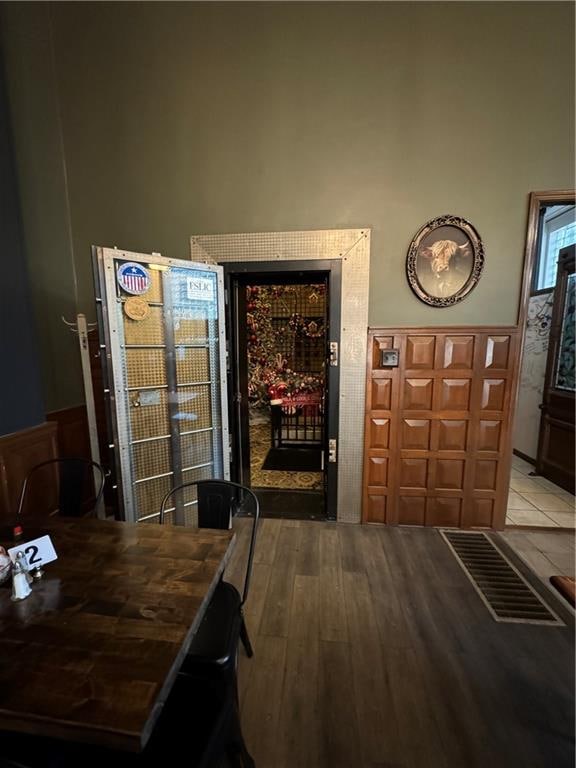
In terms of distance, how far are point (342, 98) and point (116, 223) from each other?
6.47ft

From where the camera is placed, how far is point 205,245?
2488mm

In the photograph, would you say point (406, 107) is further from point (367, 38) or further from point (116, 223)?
point (116, 223)

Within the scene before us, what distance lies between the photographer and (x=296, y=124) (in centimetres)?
232

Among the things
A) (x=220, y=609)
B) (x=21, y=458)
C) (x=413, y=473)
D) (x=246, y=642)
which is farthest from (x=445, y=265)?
(x=21, y=458)

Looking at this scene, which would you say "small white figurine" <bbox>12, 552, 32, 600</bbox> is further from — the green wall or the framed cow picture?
the framed cow picture

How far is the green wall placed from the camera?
2156 millimetres

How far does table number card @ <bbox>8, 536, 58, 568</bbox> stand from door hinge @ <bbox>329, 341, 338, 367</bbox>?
197 centimetres

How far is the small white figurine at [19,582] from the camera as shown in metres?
0.96

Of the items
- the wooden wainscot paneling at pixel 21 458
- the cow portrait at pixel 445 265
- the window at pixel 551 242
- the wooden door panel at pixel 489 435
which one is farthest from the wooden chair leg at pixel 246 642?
the window at pixel 551 242

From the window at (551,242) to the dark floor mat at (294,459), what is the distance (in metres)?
3.36

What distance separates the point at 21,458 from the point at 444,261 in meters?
3.23

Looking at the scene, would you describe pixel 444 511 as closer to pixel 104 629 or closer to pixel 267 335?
pixel 104 629

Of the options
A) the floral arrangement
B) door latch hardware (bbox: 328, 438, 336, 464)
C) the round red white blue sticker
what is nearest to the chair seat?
door latch hardware (bbox: 328, 438, 336, 464)

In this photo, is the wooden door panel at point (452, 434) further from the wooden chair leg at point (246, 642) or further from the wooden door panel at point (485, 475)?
the wooden chair leg at point (246, 642)
